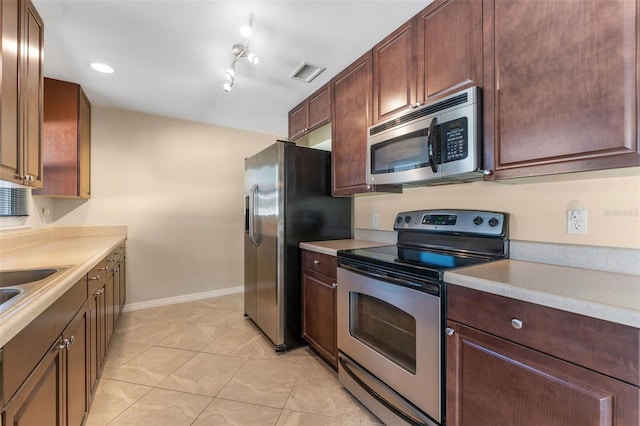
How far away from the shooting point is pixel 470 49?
1.41 meters

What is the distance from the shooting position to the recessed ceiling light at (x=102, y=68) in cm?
224

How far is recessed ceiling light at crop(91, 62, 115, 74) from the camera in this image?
2243mm

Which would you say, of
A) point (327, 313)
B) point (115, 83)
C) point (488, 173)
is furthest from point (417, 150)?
point (115, 83)

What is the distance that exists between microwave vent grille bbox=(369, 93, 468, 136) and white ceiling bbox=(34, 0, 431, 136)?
607 mm

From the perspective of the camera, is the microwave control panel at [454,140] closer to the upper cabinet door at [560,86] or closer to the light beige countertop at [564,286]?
the upper cabinet door at [560,86]

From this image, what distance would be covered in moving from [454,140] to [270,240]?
1653 millimetres

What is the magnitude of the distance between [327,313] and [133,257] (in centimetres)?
264

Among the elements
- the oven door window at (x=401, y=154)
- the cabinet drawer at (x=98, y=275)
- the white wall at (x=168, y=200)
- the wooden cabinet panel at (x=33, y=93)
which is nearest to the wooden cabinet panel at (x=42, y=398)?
the cabinet drawer at (x=98, y=275)

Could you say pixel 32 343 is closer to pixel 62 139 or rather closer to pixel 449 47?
pixel 449 47

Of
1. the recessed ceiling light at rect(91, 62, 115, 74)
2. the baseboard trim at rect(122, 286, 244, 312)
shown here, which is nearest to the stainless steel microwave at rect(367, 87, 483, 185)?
the recessed ceiling light at rect(91, 62, 115, 74)

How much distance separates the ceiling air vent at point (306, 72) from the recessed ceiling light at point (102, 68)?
1501 mm

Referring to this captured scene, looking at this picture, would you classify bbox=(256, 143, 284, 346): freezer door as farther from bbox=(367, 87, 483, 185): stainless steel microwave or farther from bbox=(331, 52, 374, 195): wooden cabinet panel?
bbox=(367, 87, 483, 185): stainless steel microwave

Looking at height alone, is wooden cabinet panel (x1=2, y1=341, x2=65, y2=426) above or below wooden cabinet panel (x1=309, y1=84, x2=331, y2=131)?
below

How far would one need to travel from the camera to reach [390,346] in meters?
1.50
